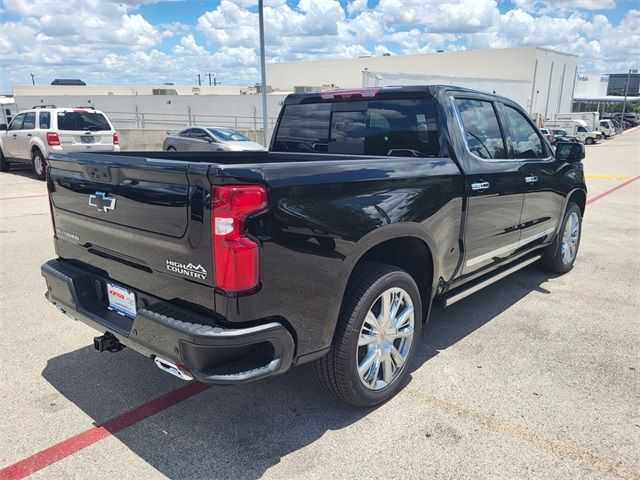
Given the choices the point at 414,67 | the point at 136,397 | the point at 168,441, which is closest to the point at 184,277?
the point at 168,441

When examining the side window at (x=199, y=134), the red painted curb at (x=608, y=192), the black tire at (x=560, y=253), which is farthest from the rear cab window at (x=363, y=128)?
the side window at (x=199, y=134)

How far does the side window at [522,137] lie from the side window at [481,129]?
259 millimetres

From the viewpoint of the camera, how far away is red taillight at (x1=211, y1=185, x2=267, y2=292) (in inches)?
90.3

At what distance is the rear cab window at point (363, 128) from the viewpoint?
3.81 metres

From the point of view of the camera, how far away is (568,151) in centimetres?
529

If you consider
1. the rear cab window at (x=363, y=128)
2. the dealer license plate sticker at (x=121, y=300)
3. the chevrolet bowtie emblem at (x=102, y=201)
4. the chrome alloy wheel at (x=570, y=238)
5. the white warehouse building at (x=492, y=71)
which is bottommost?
the chrome alloy wheel at (x=570, y=238)

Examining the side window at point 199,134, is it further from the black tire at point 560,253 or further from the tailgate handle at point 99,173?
the tailgate handle at point 99,173

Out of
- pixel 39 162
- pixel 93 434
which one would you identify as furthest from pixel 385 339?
pixel 39 162

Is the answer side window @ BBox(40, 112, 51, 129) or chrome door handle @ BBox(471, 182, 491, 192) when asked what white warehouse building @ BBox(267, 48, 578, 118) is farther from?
chrome door handle @ BBox(471, 182, 491, 192)

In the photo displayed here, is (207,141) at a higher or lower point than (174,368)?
lower

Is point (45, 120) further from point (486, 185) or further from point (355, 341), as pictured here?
point (355, 341)

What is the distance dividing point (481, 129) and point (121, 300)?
299 centimetres

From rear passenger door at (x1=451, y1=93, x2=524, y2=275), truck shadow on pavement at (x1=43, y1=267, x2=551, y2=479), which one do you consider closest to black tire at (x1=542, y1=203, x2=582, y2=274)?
rear passenger door at (x1=451, y1=93, x2=524, y2=275)

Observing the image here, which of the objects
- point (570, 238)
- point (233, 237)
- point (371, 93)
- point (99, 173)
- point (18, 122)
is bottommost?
point (570, 238)
